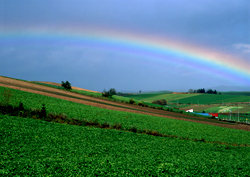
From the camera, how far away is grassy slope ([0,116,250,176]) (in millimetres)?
12180

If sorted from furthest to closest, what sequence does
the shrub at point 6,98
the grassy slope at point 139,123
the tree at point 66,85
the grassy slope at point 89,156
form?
the tree at point 66,85, the grassy slope at point 139,123, the shrub at point 6,98, the grassy slope at point 89,156

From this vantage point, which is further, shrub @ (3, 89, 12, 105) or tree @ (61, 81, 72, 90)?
tree @ (61, 81, 72, 90)

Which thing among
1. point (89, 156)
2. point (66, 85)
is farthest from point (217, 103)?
point (89, 156)

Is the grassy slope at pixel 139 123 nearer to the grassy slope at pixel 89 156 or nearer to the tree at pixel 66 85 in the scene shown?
the grassy slope at pixel 89 156

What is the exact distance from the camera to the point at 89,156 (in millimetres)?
14914

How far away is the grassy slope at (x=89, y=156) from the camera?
1218cm

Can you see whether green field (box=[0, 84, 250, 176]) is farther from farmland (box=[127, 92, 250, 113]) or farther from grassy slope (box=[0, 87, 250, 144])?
farmland (box=[127, 92, 250, 113])

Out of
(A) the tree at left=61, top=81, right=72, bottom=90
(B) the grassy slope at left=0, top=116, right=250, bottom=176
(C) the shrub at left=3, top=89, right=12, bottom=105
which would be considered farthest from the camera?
(A) the tree at left=61, top=81, right=72, bottom=90

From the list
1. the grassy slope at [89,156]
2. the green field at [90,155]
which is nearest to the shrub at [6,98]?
the grassy slope at [89,156]

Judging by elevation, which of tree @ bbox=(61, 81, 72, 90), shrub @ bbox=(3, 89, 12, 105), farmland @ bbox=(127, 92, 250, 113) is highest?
tree @ bbox=(61, 81, 72, 90)

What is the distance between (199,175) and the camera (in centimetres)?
1341

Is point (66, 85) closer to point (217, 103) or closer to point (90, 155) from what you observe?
point (90, 155)

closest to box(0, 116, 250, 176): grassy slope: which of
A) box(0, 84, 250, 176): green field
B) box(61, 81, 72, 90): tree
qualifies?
box(0, 84, 250, 176): green field

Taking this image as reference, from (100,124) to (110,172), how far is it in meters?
16.3
